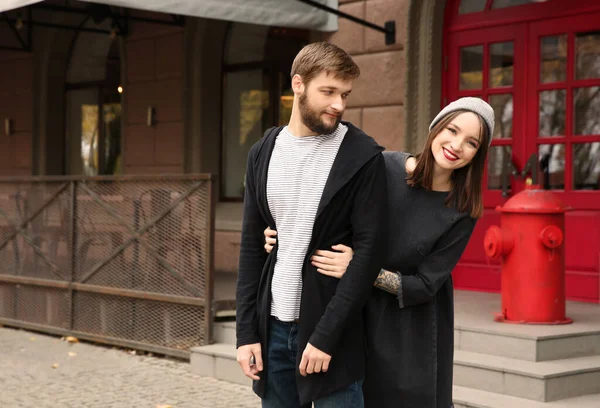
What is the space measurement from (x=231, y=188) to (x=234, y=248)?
113 centimetres

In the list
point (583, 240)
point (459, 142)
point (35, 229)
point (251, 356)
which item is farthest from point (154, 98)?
point (459, 142)

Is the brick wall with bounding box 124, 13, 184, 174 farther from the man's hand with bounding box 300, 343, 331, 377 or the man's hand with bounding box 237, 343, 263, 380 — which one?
the man's hand with bounding box 300, 343, 331, 377

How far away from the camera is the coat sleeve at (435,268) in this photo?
114 inches

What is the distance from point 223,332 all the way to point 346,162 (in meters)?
4.94

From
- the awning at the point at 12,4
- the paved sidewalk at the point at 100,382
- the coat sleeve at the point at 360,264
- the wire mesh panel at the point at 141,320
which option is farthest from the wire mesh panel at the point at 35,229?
the coat sleeve at the point at 360,264

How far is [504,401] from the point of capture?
215 inches

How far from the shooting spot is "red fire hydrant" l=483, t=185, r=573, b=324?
6207 millimetres

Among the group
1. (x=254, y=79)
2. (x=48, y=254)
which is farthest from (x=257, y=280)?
(x=254, y=79)

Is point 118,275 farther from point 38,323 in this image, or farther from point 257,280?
point 257,280

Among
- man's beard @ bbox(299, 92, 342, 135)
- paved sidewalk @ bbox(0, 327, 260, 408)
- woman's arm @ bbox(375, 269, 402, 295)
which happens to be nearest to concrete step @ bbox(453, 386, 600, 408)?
paved sidewalk @ bbox(0, 327, 260, 408)

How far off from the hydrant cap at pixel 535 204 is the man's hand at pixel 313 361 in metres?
3.72

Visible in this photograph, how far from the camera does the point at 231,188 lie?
37.3ft

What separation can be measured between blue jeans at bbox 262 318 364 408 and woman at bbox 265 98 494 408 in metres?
0.15

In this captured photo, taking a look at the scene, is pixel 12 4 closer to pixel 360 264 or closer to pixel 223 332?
pixel 223 332
